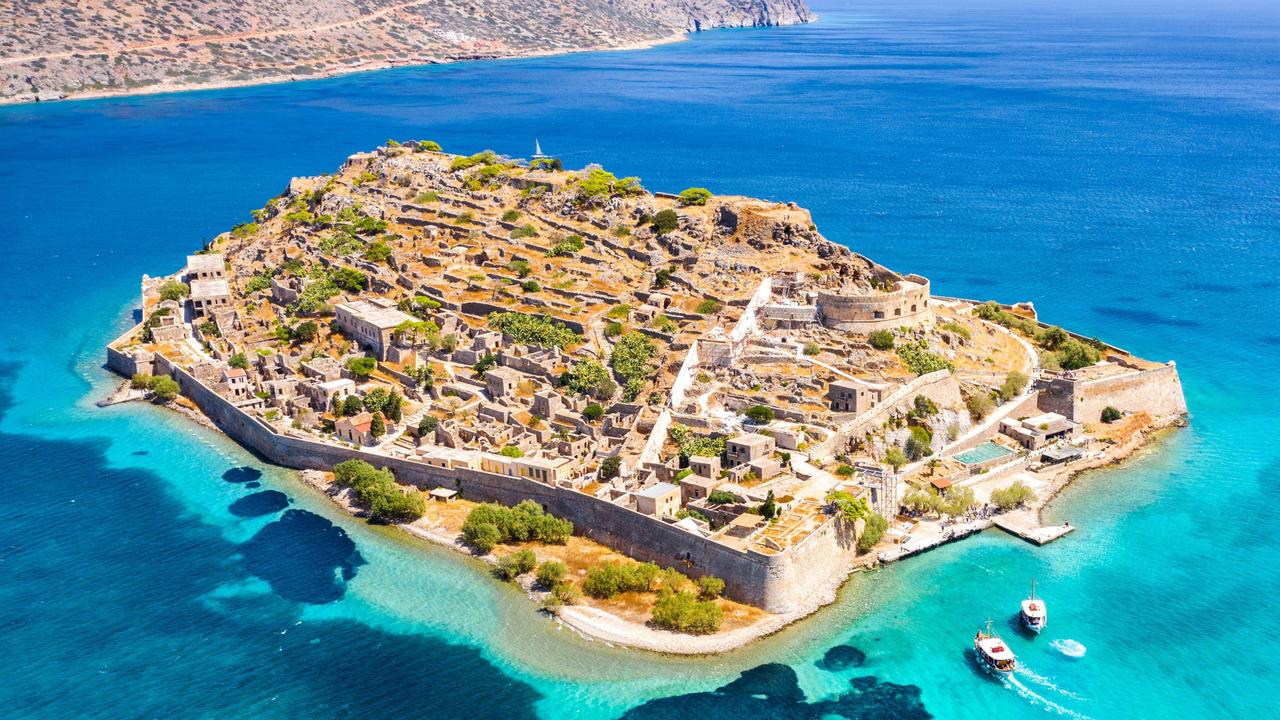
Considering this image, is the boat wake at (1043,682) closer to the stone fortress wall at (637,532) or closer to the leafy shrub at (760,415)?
the stone fortress wall at (637,532)

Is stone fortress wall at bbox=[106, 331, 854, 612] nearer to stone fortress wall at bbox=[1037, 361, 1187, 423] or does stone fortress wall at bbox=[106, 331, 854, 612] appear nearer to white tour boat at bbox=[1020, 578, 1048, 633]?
white tour boat at bbox=[1020, 578, 1048, 633]

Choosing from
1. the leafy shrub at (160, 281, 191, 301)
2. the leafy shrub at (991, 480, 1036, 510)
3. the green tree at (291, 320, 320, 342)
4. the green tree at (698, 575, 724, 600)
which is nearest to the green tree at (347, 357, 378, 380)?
the green tree at (291, 320, 320, 342)

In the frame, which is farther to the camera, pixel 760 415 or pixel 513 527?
pixel 760 415

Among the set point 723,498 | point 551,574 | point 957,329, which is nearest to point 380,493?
point 551,574

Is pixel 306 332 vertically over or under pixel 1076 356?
under

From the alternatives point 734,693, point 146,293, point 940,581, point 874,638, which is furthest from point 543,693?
point 146,293

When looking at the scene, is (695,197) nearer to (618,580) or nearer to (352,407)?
(352,407)


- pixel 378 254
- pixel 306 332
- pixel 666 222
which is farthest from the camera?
pixel 378 254
